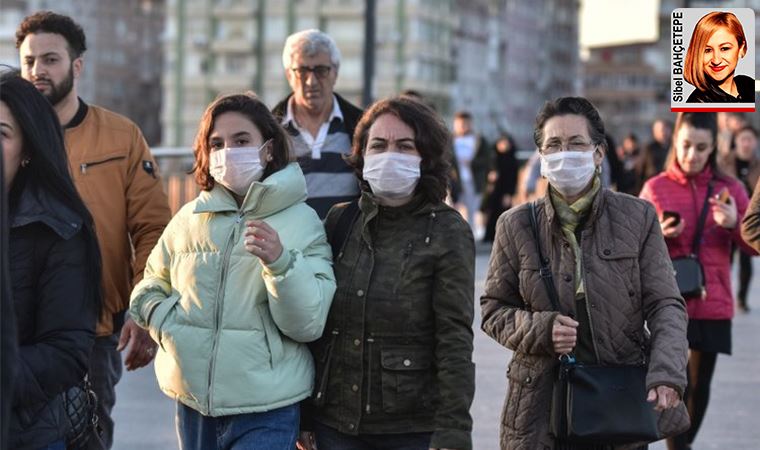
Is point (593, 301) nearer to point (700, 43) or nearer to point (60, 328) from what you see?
point (700, 43)

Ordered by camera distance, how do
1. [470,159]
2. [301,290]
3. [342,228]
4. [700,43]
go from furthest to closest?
[470,159] → [700,43] → [342,228] → [301,290]

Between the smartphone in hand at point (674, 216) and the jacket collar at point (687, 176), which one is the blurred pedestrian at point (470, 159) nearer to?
the jacket collar at point (687, 176)

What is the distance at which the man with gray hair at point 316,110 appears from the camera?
6855 mm

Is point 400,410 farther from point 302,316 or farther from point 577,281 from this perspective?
point 577,281

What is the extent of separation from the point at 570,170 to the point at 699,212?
2.38 metres

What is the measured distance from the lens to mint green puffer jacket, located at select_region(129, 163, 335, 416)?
4828mm

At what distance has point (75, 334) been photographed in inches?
170

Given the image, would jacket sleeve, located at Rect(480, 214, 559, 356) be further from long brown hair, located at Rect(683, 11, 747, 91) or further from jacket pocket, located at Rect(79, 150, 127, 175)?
jacket pocket, located at Rect(79, 150, 127, 175)

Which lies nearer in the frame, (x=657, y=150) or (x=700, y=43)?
(x=700, y=43)

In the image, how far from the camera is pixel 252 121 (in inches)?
202

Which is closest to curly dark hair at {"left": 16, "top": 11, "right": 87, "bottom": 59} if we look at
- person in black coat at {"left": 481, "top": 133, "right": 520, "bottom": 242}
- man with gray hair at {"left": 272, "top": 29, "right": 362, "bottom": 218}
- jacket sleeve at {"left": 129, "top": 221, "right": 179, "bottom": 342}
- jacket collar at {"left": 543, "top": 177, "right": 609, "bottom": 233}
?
man with gray hair at {"left": 272, "top": 29, "right": 362, "bottom": 218}

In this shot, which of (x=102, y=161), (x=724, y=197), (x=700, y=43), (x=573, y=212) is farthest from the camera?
(x=724, y=197)

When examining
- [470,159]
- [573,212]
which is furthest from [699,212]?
[470,159]

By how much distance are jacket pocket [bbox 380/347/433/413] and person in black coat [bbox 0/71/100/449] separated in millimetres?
956
